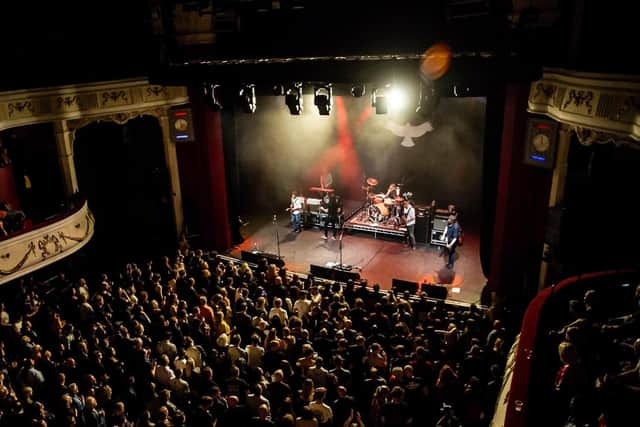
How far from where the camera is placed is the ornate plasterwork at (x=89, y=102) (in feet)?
37.2

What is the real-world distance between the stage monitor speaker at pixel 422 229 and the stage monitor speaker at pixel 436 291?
375cm

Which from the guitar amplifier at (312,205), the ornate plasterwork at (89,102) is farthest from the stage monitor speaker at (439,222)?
the ornate plasterwork at (89,102)

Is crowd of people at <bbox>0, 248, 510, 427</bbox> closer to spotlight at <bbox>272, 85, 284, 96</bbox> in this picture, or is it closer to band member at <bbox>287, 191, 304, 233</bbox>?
spotlight at <bbox>272, 85, 284, 96</bbox>

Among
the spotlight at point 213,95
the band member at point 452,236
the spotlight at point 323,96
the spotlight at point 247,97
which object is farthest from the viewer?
the band member at point 452,236

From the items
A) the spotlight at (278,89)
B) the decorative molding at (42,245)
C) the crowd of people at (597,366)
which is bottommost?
the decorative molding at (42,245)

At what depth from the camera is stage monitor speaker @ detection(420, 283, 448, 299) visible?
10.3 metres

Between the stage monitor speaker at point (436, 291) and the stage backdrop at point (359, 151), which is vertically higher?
the stage backdrop at point (359, 151)

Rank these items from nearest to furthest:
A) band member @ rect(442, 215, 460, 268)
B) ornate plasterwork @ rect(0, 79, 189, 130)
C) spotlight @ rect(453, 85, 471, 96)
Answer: spotlight @ rect(453, 85, 471, 96)
ornate plasterwork @ rect(0, 79, 189, 130)
band member @ rect(442, 215, 460, 268)

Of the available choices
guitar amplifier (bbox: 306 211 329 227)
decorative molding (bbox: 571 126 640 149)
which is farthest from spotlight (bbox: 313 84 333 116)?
guitar amplifier (bbox: 306 211 329 227)

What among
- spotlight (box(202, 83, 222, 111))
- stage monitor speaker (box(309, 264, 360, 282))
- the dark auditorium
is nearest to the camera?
the dark auditorium

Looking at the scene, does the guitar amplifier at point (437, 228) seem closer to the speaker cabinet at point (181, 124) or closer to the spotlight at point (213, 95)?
the spotlight at point (213, 95)

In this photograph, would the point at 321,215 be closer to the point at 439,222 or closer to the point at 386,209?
the point at 386,209

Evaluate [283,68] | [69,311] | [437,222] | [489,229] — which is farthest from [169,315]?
[437,222]

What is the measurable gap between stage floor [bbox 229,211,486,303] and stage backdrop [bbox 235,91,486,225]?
6.11 feet
